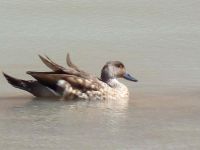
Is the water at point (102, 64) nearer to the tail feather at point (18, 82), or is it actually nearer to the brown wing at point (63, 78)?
the tail feather at point (18, 82)

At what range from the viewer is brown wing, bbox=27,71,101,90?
26.6 ft

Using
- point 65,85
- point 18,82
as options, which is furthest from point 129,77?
point 18,82

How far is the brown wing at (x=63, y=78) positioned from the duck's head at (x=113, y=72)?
318mm

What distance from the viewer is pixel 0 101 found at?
777 cm

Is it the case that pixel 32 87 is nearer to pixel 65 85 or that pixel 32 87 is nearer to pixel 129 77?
pixel 65 85

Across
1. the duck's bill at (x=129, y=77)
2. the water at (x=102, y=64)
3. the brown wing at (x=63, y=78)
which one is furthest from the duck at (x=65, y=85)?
the duck's bill at (x=129, y=77)

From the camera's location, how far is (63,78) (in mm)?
8117

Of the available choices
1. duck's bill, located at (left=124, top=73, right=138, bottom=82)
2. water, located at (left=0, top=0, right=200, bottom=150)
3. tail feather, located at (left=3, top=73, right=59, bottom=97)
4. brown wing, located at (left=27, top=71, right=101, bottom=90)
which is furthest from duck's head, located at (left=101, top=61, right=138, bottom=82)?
tail feather, located at (left=3, top=73, right=59, bottom=97)

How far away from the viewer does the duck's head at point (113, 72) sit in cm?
848

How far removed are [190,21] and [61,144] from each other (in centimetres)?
506

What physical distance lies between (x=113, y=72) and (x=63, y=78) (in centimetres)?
62

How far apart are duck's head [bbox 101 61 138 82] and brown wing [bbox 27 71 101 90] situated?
0.32 metres

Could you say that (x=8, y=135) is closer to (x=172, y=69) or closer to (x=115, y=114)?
(x=115, y=114)

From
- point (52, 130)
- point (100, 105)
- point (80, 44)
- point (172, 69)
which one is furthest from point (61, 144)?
point (80, 44)
